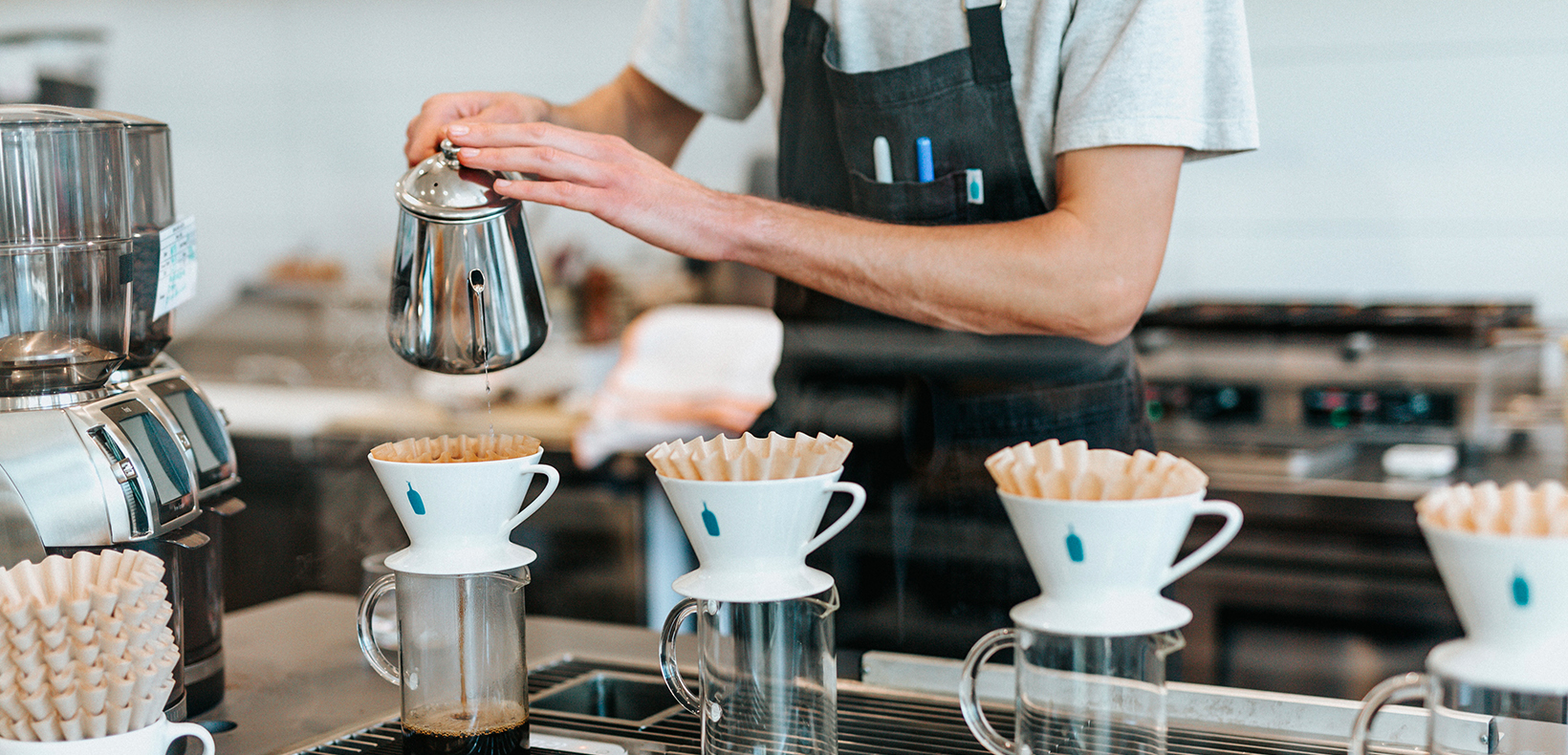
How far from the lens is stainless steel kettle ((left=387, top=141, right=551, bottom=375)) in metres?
0.97

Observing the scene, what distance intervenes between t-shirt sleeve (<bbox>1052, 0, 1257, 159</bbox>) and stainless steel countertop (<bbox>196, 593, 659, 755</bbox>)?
1.93ft

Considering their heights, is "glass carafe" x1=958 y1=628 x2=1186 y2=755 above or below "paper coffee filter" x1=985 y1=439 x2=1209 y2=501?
below

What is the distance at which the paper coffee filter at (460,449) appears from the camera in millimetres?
851

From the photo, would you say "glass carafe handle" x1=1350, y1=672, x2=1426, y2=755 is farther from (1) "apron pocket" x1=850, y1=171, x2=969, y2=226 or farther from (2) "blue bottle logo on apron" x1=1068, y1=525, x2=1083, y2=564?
(1) "apron pocket" x1=850, y1=171, x2=969, y2=226

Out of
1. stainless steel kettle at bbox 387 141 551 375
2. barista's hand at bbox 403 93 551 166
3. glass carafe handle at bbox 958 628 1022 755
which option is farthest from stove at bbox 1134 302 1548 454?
glass carafe handle at bbox 958 628 1022 755

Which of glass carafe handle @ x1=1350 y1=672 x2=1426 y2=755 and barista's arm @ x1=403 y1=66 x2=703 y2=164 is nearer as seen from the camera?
glass carafe handle @ x1=1350 y1=672 x2=1426 y2=755

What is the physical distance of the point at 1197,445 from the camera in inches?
88.2

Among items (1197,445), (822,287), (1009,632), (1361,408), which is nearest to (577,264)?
(1197,445)

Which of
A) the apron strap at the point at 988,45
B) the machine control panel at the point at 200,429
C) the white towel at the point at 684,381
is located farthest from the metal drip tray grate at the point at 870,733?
the white towel at the point at 684,381

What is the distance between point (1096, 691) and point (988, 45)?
0.72 metres

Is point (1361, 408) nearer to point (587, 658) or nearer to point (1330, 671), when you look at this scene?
point (1330, 671)

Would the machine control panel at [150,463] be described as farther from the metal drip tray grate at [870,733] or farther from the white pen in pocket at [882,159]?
the white pen in pocket at [882,159]

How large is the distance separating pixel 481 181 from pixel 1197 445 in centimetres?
158

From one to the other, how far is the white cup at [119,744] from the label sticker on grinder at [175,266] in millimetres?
423
